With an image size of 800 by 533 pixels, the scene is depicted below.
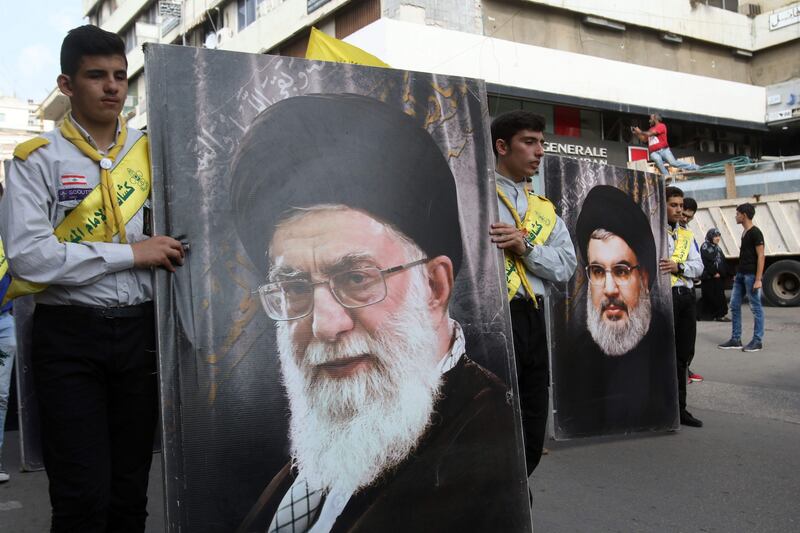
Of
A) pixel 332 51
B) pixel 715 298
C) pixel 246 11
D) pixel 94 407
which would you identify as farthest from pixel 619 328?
pixel 246 11

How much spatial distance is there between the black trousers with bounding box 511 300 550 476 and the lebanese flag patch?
1823 millimetres

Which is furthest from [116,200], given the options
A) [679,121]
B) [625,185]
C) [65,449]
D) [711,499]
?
[679,121]

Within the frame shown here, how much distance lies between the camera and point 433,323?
2.69m

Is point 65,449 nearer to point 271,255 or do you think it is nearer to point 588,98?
point 271,255

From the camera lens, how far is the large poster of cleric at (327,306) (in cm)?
230

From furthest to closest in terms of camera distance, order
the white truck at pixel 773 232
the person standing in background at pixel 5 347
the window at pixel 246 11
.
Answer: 1. the window at pixel 246 11
2. the white truck at pixel 773 232
3. the person standing in background at pixel 5 347

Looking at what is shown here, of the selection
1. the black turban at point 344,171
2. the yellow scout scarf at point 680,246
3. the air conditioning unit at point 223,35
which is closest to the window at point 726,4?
the air conditioning unit at point 223,35

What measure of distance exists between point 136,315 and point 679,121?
85.2ft

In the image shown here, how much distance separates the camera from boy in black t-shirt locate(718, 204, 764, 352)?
938 cm

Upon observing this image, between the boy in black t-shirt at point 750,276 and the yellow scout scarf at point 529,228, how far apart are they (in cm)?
669

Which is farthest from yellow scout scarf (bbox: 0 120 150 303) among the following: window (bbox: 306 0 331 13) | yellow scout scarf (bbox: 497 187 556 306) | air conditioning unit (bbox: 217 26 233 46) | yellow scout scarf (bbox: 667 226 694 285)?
air conditioning unit (bbox: 217 26 233 46)

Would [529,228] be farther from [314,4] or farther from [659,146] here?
[314,4]

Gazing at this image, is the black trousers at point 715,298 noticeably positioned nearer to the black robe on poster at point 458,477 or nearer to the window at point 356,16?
the black robe on poster at point 458,477

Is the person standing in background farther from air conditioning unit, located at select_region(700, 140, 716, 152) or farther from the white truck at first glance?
air conditioning unit, located at select_region(700, 140, 716, 152)
